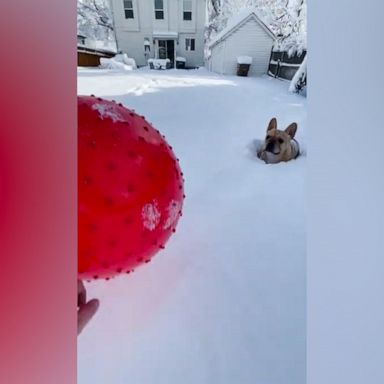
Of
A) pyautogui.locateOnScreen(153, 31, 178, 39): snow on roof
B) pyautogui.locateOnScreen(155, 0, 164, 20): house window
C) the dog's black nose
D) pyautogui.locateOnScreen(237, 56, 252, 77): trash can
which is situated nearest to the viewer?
the dog's black nose

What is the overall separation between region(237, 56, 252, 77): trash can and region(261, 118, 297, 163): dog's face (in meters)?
3.76

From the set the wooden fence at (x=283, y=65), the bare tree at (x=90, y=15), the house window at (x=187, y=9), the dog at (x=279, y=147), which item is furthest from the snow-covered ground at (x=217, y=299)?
the house window at (x=187, y=9)

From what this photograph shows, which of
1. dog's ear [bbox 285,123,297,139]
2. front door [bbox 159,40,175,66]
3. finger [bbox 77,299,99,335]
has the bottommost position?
finger [bbox 77,299,99,335]

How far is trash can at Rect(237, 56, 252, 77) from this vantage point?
5523 millimetres

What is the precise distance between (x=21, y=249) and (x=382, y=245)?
1.44 ft

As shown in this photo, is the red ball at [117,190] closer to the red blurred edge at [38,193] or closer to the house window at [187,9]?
the red blurred edge at [38,193]

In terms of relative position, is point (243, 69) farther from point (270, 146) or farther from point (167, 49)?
Result: point (270, 146)

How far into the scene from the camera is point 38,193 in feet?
0.97

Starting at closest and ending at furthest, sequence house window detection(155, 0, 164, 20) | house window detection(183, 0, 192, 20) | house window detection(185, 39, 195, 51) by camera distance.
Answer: house window detection(155, 0, 164, 20) → house window detection(183, 0, 192, 20) → house window detection(185, 39, 195, 51)

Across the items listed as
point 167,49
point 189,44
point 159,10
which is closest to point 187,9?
point 159,10

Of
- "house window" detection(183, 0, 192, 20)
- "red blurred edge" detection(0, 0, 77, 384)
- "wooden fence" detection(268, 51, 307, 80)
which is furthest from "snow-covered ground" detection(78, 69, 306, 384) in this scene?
"house window" detection(183, 0, 192, 20)

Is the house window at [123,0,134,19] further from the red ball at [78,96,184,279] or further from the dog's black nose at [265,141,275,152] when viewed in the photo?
the red ball at [78,96,184,279]

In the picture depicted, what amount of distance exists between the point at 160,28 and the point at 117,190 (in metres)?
7.36

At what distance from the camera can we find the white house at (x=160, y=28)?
593 cm
